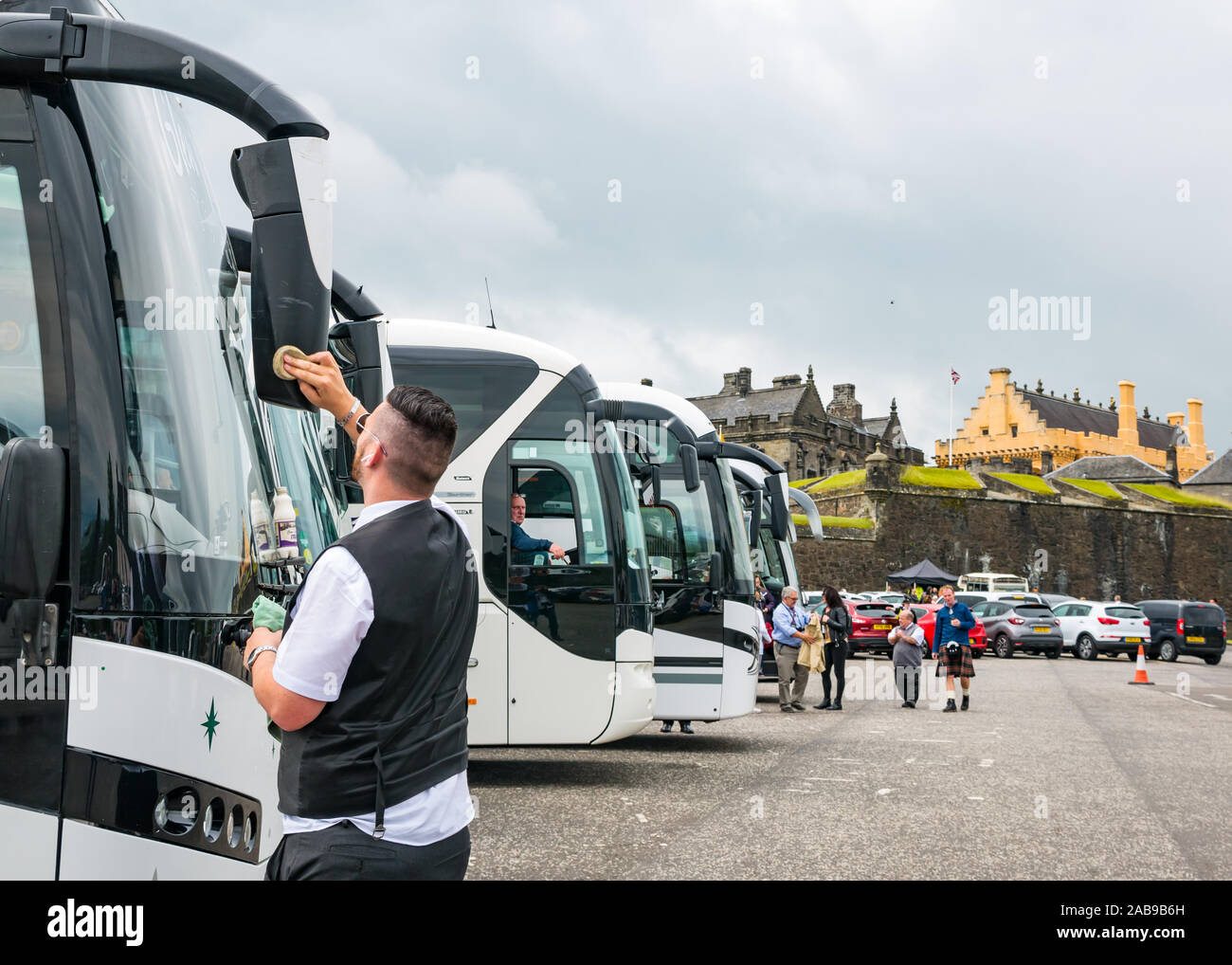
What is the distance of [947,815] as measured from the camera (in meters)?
7.93

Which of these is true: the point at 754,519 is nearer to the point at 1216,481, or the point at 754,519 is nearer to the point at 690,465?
the point at 690,465

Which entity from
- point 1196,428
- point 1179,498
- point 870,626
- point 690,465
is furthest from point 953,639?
point 1196,428

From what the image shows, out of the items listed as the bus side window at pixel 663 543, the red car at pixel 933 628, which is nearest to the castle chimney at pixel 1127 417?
the red car at pixel 933 628

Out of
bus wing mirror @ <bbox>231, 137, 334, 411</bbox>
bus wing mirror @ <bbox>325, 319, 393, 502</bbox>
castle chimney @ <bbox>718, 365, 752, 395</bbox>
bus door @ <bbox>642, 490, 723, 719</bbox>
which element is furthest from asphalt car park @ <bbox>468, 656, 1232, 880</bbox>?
castle chimney @ <bbox>718, 365, 752, 395</bbox>

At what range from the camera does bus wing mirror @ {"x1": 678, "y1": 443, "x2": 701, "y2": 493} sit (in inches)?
400

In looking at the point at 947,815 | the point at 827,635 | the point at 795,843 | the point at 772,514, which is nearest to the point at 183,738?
the point at 795,843

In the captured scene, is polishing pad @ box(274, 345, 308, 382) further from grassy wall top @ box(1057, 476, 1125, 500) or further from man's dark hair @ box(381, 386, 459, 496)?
grassy wall top @ box(1057, 476, 1125, 500)

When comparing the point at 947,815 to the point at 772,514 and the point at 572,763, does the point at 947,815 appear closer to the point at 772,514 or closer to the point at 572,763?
the point at 572,763

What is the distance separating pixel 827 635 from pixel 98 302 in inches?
611

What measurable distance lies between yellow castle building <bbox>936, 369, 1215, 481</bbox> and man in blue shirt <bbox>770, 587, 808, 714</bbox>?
253 ft

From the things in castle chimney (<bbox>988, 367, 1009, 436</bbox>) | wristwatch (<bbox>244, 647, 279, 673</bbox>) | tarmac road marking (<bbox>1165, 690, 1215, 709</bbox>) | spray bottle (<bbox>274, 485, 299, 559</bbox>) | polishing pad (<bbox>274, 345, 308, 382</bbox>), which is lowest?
tarmac road marking (<bbox>1165, 690, 1215, 709</bbox>)

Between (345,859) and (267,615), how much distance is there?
0.52m

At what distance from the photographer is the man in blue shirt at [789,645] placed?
51.4 ft

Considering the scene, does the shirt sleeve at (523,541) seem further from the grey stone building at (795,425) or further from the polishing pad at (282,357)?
the grey stone building at (795,425)
